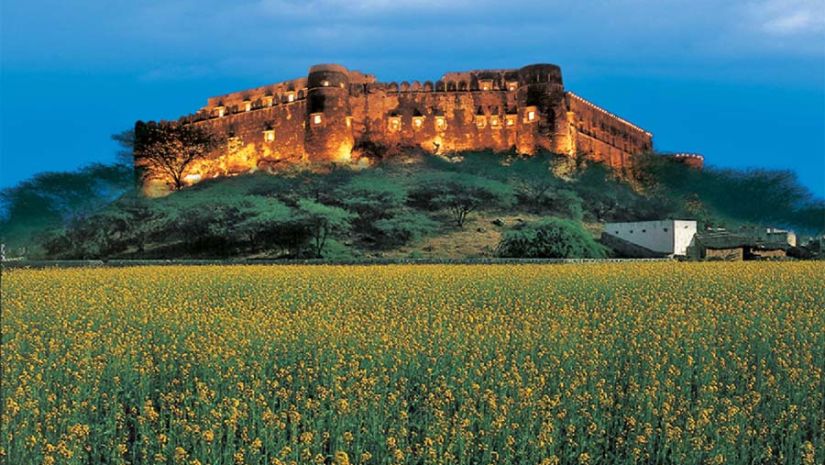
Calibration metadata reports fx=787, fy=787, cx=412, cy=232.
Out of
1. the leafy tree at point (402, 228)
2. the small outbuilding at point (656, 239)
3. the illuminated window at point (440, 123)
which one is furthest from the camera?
the illuminated window at point (440, 123)

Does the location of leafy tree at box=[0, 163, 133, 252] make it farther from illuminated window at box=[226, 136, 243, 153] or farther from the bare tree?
illuminated window at box=[226, 136, 243, 153]

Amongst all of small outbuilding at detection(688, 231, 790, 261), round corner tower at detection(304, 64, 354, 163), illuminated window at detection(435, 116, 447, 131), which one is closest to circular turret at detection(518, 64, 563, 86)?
illuminated window at detection(435, 116, 447, 131)

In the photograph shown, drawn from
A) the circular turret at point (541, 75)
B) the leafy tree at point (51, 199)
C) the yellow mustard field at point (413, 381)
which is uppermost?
the circular turret at point (541, 75)

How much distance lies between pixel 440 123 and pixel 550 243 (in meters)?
39.1

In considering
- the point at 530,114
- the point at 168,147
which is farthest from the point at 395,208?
the point at 168,147

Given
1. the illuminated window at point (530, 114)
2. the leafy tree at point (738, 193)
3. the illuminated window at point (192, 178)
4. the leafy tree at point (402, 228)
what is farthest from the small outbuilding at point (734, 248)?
the illuminated window at point (192, 178)

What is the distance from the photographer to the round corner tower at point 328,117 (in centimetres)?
7600

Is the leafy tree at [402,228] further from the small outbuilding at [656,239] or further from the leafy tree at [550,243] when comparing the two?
the small outbuilding at [656,239]

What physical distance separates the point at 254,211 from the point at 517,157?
3244 centimetres

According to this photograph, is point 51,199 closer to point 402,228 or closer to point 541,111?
point 402,228

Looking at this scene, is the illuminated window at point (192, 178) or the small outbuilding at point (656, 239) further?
the illuminated window at point (192, 178)

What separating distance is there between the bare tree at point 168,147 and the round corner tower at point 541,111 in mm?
32325

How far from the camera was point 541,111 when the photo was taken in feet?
254

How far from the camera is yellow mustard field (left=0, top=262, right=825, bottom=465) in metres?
7.05
